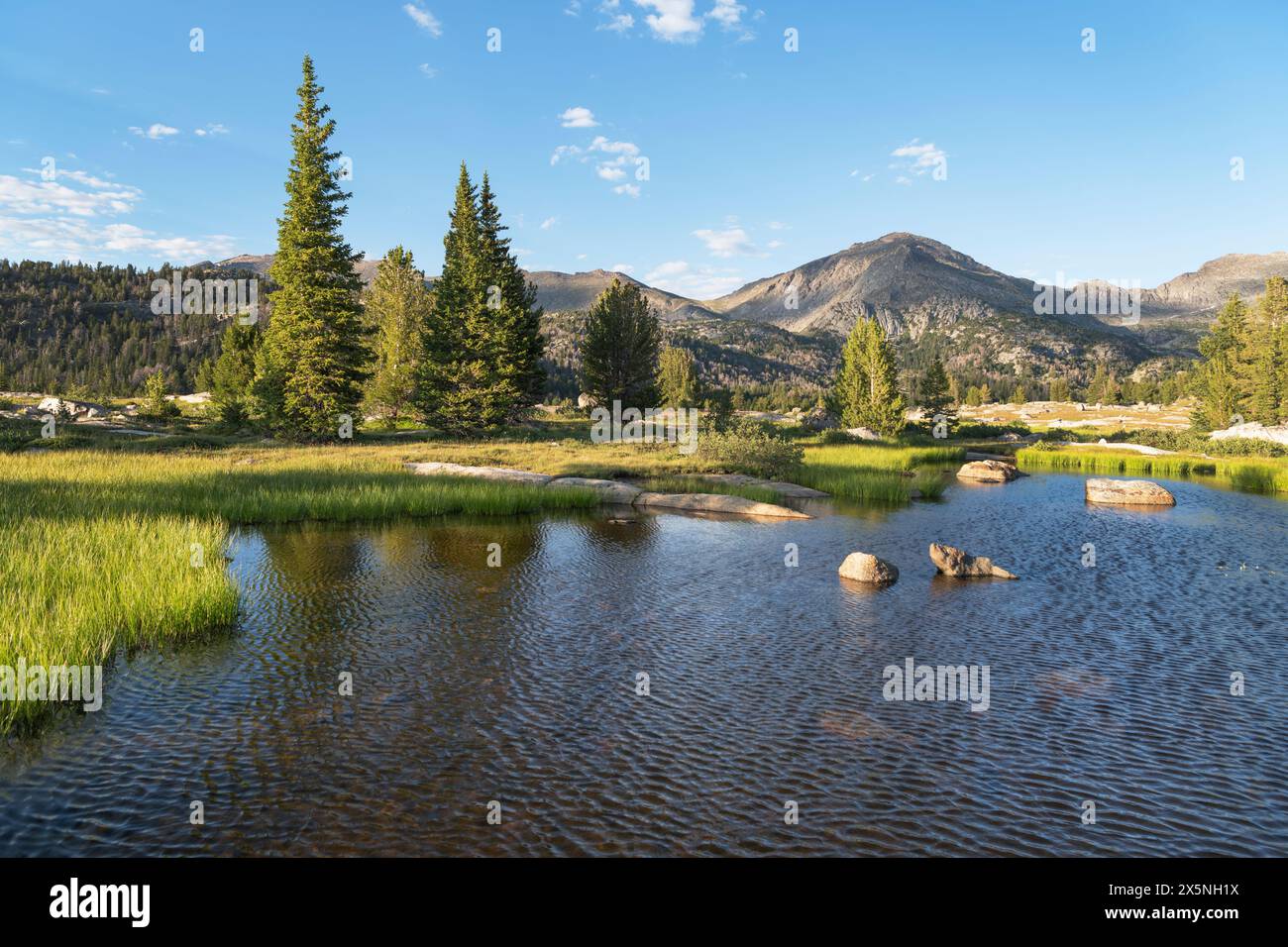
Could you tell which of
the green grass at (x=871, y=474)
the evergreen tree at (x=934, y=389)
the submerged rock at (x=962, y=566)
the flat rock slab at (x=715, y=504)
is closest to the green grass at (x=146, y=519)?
the flat rock slab at (x=715, y=504)

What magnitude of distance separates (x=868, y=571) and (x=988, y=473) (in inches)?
1456

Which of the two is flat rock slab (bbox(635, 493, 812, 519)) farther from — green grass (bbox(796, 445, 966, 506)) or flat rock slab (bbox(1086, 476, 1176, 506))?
flat rock slab (bbox(1086, 476, 1176, 506))

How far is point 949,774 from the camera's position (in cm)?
890

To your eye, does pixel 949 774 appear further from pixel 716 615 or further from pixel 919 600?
pixel 919 600

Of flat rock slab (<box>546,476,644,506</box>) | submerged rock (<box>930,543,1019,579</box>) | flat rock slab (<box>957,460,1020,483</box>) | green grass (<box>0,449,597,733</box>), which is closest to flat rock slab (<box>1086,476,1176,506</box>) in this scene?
flat rock slab (<box>957,460,1020,483</box>)

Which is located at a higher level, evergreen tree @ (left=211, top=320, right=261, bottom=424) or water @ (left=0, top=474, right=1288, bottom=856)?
evergreen tree @ (left=211, top=320, right=261, bottom=424)

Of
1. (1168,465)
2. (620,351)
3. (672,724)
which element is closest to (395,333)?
(620,351)

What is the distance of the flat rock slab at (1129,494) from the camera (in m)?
36.8

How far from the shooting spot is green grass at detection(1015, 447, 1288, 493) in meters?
46.9

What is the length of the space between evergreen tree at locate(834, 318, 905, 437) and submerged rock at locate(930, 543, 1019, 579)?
60.1 metres

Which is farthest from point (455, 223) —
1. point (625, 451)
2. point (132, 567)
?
point (132, 567)

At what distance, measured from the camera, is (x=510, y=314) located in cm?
6006

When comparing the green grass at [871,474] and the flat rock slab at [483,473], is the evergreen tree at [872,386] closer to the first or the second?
the green grass at [871,474]
